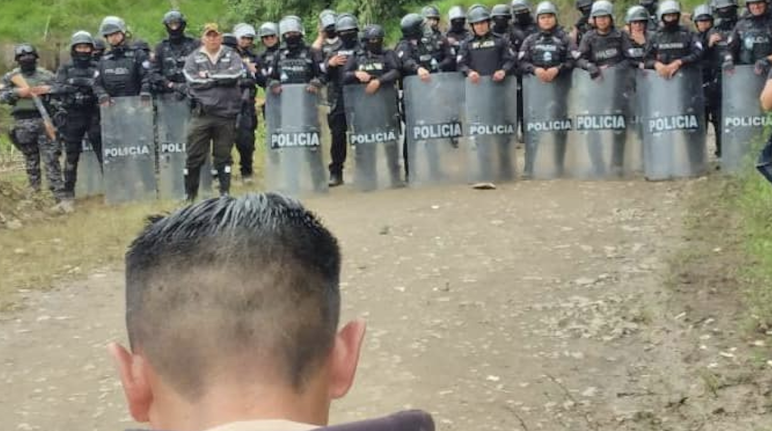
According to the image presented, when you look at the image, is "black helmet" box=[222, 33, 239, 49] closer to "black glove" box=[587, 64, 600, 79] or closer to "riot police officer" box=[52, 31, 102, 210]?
"riot police officer" box=[52, 31, 102, 210]

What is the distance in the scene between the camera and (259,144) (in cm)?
1800

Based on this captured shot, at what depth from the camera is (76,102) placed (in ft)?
41.3

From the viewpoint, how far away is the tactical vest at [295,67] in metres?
12.3

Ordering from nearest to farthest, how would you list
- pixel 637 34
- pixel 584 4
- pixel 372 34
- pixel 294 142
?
1. pixel 294 142
2. pixel 372 34
3. pixel 637 34
4. pixel 584 4

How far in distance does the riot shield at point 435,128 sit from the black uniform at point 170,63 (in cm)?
232

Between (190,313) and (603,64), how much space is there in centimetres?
1059

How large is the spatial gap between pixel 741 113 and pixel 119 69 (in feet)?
19.8

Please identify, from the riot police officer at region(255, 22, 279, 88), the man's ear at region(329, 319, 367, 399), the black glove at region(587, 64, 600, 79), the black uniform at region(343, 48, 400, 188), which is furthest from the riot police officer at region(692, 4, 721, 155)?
the man's ear at region(329, 319, 367, 399)

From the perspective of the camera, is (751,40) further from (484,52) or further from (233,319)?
(233,319)

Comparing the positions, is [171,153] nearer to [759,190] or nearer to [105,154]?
[105,154]

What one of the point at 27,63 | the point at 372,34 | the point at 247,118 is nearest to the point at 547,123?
the point at 372,34

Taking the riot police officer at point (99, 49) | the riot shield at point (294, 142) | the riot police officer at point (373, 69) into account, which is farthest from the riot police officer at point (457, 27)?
the riot police officer at point (99, 49)

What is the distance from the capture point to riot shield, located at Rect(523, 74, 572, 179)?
38.7 feet

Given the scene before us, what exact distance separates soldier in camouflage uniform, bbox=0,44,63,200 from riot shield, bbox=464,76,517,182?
14.1ft
